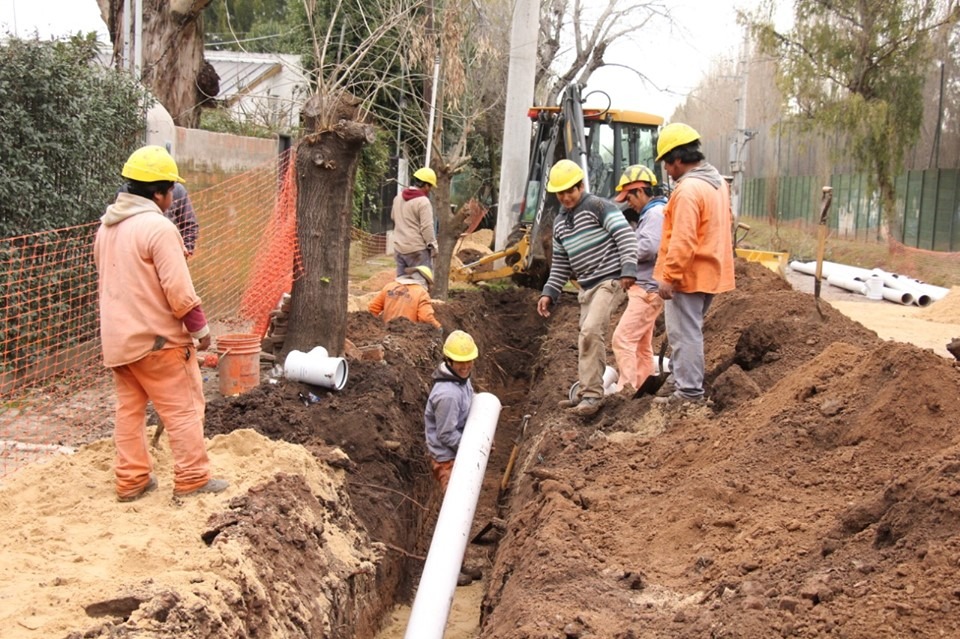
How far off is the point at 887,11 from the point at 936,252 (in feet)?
22.0

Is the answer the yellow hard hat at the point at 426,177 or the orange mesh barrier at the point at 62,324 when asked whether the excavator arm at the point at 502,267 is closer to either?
the yellow hard hat at the point at 426,177

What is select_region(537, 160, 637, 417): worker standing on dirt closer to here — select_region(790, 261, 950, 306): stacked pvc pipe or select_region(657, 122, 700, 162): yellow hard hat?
select_region(657, 122, 700, 162): yellow hard hat

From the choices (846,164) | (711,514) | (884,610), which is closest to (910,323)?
(711,514)

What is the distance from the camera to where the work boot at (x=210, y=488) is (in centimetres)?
503

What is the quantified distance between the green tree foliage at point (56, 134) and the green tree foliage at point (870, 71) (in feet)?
66.3

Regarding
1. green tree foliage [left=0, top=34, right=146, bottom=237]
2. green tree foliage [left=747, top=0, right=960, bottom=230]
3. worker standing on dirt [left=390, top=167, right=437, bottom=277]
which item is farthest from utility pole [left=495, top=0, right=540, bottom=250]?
green tree foliage [left=747, top=0, right=960, bottom=230]

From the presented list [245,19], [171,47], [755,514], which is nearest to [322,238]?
[755,514]

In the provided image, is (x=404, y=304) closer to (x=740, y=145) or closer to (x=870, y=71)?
(x=740, y=145)

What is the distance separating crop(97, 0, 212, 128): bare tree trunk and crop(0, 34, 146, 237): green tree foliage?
4.20m

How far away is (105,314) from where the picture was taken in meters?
4.86

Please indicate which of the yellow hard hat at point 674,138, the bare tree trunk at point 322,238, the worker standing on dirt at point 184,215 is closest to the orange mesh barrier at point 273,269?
the bare tree trunk at point 322,238

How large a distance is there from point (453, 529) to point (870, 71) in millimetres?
23387

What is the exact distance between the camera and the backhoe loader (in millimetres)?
13047

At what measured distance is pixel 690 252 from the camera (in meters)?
6.41
